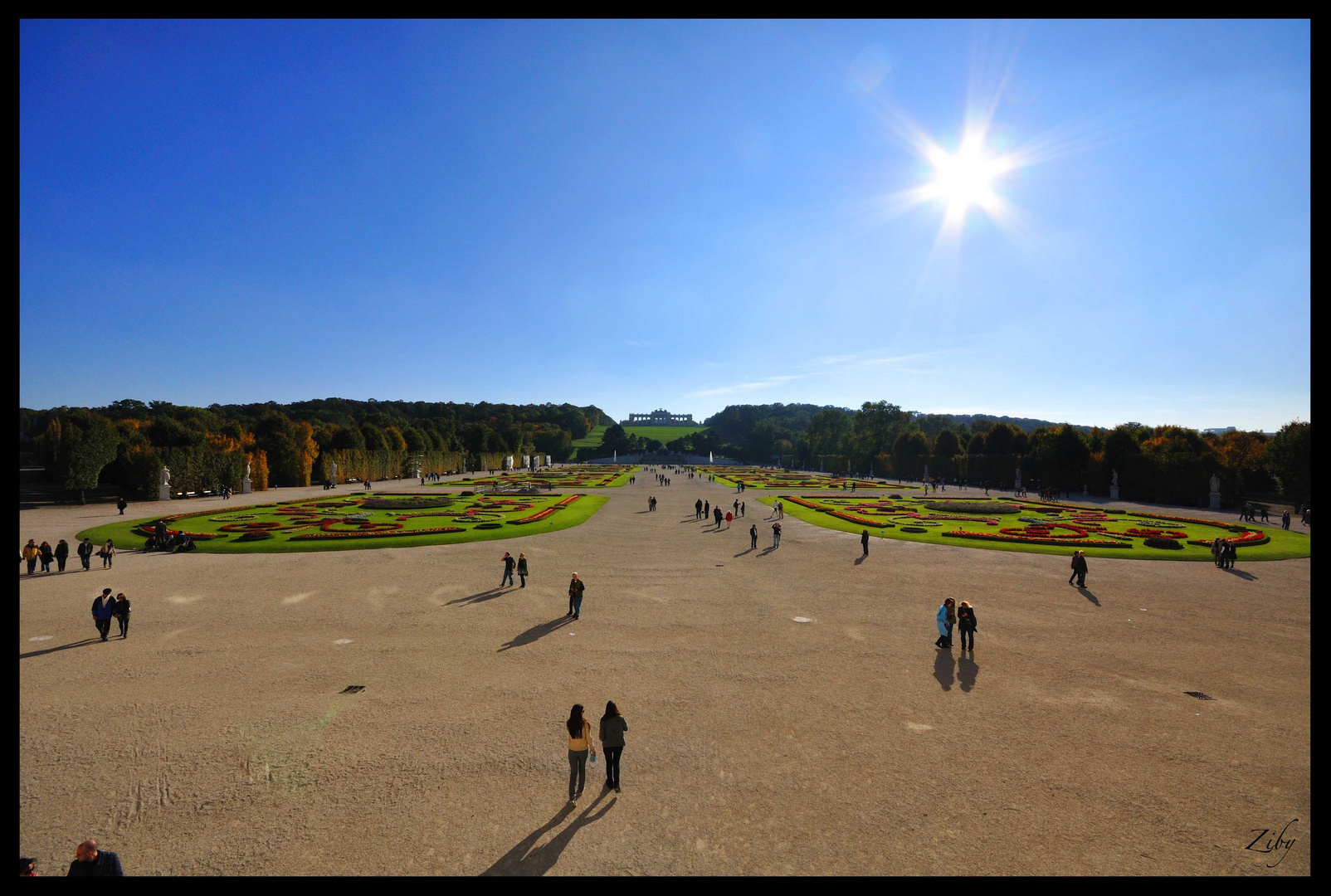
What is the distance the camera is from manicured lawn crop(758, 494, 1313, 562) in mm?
25234

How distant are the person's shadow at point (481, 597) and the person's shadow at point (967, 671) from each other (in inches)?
489

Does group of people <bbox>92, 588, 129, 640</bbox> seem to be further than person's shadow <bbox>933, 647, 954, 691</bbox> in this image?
Yes

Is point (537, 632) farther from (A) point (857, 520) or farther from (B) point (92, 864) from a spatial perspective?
(A) point (857, 520)

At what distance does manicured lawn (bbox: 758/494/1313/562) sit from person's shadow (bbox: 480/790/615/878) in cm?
2463

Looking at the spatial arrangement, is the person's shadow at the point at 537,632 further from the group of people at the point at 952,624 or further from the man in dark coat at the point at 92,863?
the group of people at the point at 952,624

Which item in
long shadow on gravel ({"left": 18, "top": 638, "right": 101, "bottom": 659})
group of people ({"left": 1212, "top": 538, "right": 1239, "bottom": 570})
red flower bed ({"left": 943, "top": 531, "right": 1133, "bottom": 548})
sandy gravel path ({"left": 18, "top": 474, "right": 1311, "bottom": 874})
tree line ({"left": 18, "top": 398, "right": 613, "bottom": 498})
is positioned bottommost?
long shadow on gravel ({"left": 18, "top": 638, "right": 101, "bottom": 659})

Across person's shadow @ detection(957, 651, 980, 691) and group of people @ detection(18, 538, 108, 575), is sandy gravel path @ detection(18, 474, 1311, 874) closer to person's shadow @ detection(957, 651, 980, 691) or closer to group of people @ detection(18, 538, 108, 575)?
person's shadow @ detection(957, 651, 980, 691)

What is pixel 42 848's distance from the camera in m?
6.70

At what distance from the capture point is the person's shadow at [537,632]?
1323 centimetres

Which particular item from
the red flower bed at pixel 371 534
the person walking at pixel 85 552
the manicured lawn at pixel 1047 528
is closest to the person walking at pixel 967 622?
the manicured lawn at pixel 1047 528

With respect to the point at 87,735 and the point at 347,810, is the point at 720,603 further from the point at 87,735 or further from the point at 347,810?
the point at 87,735

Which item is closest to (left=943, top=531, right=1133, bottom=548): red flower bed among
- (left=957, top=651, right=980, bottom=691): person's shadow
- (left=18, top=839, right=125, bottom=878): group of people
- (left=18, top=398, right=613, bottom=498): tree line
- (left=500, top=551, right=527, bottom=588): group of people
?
(left=957, top=651, right=980, bottom=691): person's shadow

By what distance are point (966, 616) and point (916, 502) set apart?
119ft
